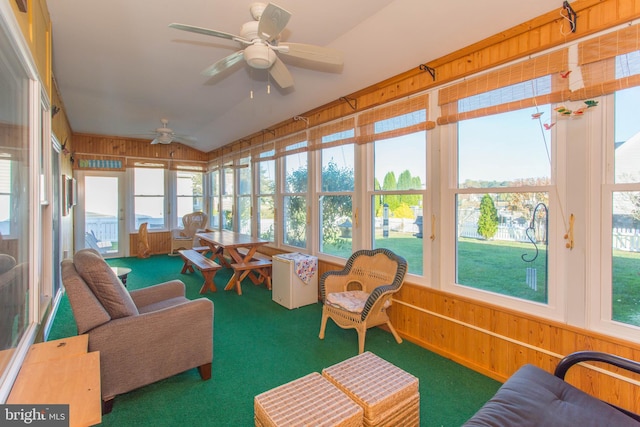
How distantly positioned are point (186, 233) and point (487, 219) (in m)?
6.48

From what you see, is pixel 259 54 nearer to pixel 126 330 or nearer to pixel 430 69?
pixel 430 69

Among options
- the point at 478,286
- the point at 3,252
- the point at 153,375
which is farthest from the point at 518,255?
the point at 3,252

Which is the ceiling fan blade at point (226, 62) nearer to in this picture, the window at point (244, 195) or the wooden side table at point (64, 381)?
the wooden side table at point (64, 381)

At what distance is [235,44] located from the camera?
2.93m

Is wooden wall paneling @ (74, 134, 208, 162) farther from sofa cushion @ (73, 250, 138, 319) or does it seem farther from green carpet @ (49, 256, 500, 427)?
sofa cushion @ (73, 250, 138, 319)

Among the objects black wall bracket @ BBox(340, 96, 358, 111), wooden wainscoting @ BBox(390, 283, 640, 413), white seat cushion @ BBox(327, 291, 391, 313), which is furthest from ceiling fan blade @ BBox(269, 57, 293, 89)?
wooden wainscoting @ BBox(390, 283, 640, 413)

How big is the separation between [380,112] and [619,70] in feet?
5.91

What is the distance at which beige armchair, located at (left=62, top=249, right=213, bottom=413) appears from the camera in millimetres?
1772

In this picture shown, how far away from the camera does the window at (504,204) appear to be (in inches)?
83.7

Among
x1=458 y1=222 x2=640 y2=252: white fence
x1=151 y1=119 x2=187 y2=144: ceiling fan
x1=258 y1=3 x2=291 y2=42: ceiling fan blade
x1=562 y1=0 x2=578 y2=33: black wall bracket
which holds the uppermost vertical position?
x1=151 y1=119 x2=187 y2=144: ceiling fan

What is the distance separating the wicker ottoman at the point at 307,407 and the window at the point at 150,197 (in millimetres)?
7027

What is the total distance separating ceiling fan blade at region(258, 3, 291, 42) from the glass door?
256 inches

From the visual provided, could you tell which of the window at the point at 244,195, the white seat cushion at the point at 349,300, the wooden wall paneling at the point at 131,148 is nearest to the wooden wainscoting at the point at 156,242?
the wooden wall paneling at the point at 131,148

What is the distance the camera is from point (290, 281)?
3645 millimetres
